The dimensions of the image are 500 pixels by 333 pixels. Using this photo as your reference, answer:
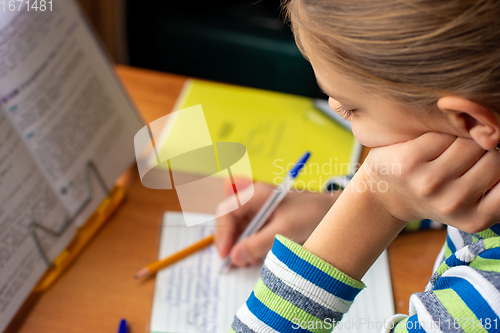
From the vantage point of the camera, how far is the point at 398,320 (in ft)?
1.24

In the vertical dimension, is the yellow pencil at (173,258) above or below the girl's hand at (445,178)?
below

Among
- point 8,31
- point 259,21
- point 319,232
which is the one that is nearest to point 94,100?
point 8,31

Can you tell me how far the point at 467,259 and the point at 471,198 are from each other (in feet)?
0.21

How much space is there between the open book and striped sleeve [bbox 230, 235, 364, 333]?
31 centimetres

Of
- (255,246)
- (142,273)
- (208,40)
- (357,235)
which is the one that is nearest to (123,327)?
(142,273)

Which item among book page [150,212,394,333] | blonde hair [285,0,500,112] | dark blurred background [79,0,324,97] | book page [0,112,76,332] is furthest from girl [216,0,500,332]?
dark blurred background [79,0,324,97]

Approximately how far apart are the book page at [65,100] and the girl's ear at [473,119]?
469 millimetres

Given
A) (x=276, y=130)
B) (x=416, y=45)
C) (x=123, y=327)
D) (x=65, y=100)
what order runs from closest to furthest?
1. (x=416, y=45)
2. (x=123, y=327)
3. (x=65, y=100)
4. (x=276, y=130)

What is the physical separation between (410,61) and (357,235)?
14 cm

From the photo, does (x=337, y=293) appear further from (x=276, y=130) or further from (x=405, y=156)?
(x=276, y=130)

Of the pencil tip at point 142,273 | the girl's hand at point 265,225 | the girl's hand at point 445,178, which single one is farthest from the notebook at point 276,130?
the girl's hand at point 445,178

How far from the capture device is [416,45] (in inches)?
9.7

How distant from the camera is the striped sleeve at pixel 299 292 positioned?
33 centimetres

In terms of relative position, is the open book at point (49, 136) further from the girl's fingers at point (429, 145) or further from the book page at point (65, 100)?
the girl's fingers at point (429, 145)
